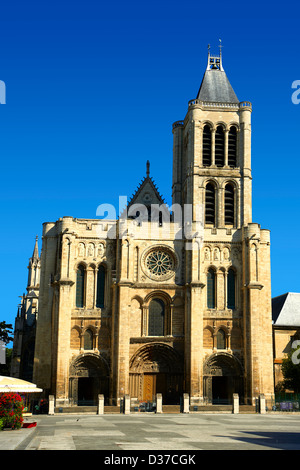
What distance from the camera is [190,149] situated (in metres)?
54.8

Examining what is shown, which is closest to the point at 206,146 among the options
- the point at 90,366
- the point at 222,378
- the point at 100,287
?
the point at 100,287

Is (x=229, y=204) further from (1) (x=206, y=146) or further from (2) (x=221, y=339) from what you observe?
(2) (x=221, y=339)

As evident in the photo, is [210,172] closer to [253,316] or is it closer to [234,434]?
[253,316]

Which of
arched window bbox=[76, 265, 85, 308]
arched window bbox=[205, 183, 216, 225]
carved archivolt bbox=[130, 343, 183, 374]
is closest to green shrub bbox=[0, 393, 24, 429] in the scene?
carved archivolt bbox=[130, 343, 183, 374]

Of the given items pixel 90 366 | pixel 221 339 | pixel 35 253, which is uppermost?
pixel 35 253

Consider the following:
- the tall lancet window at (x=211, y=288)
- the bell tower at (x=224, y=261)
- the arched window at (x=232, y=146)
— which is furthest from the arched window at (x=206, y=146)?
the tall lancet window at (x=211, y=288)

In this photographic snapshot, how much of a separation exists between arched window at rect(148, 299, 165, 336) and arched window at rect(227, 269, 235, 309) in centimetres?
547

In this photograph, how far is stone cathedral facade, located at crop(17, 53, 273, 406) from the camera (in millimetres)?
46531

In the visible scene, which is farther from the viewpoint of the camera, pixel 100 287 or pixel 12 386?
pixel 100 287

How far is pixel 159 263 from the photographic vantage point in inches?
1965

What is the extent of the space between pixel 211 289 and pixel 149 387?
9329 mm

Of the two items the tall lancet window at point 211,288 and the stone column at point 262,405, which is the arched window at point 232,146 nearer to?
the tall lancet window at point 211,288
